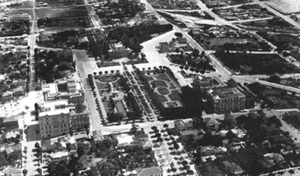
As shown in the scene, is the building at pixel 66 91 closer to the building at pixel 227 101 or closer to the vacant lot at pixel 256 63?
the building at pixel 227 101

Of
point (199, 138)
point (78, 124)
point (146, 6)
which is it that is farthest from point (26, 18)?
point (199, 138)

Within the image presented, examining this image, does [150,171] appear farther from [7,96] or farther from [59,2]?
[59,2]

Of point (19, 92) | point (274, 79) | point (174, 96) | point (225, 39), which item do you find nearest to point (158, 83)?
point (174, 96)

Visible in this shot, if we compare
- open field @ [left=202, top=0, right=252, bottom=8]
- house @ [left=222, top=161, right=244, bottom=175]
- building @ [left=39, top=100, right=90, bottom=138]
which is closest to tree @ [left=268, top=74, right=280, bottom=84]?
house @ [left=222, top=161, right=244, bottom=175]

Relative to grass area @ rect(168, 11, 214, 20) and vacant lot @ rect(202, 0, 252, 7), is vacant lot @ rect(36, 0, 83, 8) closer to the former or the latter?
grass area @ rect(168, 11, 214, 20)

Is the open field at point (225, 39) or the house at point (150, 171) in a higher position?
the house at point (150, 171)

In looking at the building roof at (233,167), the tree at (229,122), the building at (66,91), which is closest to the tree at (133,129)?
the building at (66,91)
